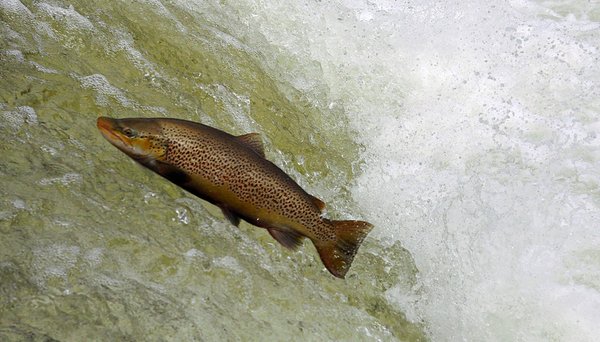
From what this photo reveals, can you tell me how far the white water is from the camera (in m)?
3.08

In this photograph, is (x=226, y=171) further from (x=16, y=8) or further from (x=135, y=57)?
(x=16, y=8)

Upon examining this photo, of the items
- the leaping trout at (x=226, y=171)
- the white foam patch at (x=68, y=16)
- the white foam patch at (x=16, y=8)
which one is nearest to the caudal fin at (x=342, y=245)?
the leaping trout at (x=226, y=171)

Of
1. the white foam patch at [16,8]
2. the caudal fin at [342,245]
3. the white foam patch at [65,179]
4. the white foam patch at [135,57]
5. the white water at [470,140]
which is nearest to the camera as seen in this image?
the caudal fin at [342,245]

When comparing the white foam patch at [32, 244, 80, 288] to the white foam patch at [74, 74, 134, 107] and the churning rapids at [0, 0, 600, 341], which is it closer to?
Answer: the churning rapids at [0, 0, 600, 341]

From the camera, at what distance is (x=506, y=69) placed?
4.26 meters

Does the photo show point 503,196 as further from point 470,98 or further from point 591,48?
point 591,48

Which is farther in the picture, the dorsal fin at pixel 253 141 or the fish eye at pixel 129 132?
the dorsal fin at pixel 253 141

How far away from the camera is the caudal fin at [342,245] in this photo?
83.6 inches

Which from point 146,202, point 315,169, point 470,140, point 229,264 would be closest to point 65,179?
point 146,202

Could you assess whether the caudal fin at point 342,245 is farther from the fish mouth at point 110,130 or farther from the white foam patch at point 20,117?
the white foam patch at point 20,117

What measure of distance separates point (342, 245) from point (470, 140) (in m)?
1.88

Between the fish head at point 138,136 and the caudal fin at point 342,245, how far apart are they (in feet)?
1.80

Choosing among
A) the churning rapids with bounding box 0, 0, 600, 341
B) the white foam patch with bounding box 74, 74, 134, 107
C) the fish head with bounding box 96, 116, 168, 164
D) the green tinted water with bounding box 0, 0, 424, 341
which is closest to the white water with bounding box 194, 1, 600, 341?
the churning rapids with bounding box 0, 0, 600, 341

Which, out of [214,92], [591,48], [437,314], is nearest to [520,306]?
[437,314]
